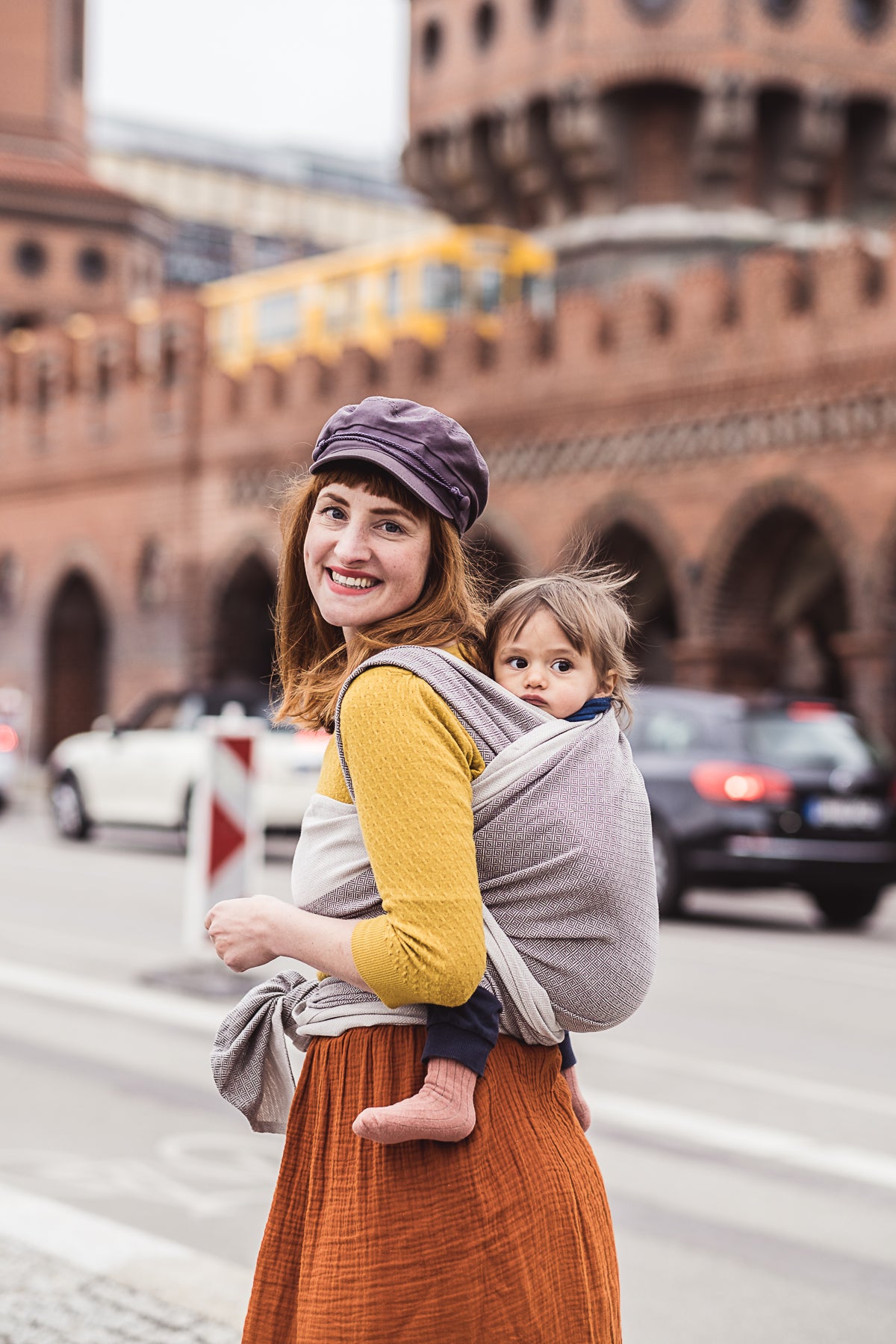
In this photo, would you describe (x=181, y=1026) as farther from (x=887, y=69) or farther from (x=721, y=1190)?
(x=887, y=69)

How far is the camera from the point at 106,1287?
4.12m

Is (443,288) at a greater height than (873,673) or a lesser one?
greater

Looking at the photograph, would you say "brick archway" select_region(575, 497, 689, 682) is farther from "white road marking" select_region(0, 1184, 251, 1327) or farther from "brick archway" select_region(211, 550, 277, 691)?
"white road marking" select_region(0, 1184, 251, 1327)

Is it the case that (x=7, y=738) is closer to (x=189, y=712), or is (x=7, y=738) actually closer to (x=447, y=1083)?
(x=189, y=712)

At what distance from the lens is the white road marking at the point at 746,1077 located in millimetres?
6938

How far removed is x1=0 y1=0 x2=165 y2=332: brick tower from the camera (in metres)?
47.3

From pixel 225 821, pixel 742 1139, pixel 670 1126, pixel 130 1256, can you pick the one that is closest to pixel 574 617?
pixel 130 1256

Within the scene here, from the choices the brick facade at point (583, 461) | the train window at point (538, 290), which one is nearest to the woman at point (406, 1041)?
the brick facade at point (583, 461)

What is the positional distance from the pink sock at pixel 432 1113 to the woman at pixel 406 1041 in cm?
5

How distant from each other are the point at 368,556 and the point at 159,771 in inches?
617

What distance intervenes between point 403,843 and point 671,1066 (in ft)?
18.9

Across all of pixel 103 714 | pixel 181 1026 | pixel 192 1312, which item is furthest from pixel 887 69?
pixel 192 1312

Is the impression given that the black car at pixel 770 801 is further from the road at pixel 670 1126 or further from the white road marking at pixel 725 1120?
the white road marking at pixel 725 1120

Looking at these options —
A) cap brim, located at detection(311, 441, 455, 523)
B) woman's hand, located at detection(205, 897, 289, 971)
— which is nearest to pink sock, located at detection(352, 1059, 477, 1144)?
woman's hand, located at detection(205, 897, 289, 971)
